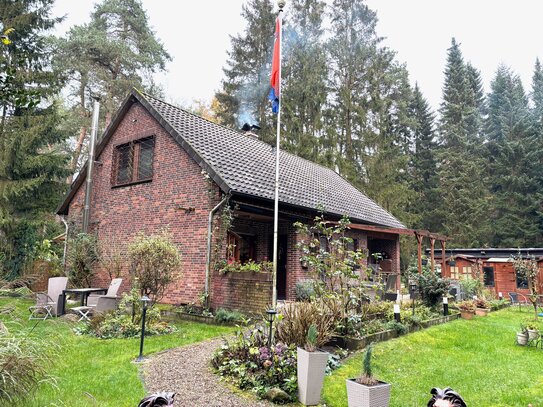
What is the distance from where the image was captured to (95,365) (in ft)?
17.2

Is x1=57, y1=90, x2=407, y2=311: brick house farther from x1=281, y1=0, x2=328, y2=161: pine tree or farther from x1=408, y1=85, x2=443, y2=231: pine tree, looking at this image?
x1=408, y1=85, x2=443, y2=231: pine tree

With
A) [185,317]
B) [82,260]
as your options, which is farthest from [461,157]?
[82,260]

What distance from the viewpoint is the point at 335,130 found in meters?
25.8

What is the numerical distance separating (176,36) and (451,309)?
78.1 ft

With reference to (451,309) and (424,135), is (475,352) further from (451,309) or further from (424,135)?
(424,135)

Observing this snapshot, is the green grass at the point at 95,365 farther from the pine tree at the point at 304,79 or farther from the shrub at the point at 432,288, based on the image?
the pine tree at the point at 304,79

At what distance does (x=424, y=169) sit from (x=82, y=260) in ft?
101

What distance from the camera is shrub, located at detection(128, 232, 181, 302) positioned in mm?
7766

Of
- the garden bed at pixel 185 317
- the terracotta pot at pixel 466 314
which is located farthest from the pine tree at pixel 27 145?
Result: the terracotta pot at pixel 466 314

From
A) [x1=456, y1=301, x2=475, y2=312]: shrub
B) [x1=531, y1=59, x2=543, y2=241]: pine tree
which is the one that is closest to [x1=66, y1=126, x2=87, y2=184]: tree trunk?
[x1=456, y1=301, x2=475, y2=312]: shrub

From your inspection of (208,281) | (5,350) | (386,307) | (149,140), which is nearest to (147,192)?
(149,140)

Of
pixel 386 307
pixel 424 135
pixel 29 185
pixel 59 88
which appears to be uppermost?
pixel 424 135

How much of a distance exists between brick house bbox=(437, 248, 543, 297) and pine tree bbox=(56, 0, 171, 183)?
2124 centimetres

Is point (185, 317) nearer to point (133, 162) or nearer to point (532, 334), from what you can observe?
point (133, 162)
